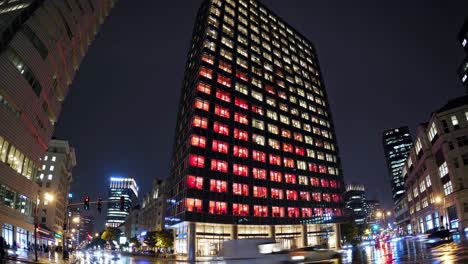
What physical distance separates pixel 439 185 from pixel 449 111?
58.8 feet

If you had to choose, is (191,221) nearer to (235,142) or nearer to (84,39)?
(235,142)

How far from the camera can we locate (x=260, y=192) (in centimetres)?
6881

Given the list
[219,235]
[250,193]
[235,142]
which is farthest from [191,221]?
[235,142]

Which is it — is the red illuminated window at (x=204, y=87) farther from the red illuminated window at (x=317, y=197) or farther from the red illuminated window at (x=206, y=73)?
the red illuminated window at (x=317, y=197)

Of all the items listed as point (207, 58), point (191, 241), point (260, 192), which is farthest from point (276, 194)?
point (207, 58)

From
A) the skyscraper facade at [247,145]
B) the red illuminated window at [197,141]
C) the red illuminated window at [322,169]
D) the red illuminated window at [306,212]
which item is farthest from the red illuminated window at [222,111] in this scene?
the red illuminated window at [322,169]

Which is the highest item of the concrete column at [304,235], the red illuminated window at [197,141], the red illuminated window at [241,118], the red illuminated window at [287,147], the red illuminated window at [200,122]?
the red illuminated window at [241,118]

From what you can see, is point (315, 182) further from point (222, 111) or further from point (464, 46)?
point (464, 46)

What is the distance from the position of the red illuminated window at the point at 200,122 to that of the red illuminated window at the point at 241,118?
30.3ft

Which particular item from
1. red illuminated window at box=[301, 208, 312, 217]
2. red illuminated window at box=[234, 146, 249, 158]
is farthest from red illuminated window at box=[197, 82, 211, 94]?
red illuminated window at box=[301, 208, 312, 217]

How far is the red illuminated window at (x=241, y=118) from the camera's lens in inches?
2819

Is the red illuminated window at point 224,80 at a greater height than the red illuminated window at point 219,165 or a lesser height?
greater

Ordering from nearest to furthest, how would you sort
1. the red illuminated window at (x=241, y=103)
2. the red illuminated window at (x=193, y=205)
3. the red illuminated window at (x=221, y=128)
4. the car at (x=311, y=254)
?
the car at (x=311, y=254) < the red illuminated window at (x=193, y=205) < the red illuminated window at (x=221, y=128) < the red illuminated window at (x=241, y=103)

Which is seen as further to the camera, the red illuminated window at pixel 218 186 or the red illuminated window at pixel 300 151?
the red illuminated window at pixel 300 151
